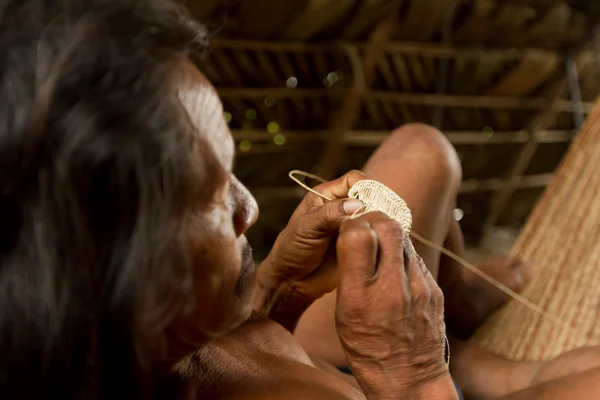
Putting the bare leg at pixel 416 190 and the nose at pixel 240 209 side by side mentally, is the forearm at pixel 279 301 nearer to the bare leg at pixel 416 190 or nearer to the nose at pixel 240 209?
the bare leg at pixel 416 190

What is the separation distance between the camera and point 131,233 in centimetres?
55

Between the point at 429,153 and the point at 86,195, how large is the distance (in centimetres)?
82

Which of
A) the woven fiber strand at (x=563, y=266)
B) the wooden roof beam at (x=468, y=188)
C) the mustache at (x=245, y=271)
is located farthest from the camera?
the wooden roof beam at (x=468, y=188)

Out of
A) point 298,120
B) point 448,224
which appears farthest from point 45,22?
point 298,120

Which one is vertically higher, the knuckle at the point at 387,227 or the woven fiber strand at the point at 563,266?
the knuckle at the point at 387,227

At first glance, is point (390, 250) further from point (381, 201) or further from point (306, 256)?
point (306, 256)

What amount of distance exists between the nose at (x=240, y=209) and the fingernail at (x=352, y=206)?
0.59 feet

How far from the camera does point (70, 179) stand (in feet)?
1.66

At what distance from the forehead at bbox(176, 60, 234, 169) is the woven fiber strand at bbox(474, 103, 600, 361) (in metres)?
0.96

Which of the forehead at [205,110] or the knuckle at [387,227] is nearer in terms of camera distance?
the forehead at [205,110]

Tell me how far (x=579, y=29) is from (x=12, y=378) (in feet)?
11.1

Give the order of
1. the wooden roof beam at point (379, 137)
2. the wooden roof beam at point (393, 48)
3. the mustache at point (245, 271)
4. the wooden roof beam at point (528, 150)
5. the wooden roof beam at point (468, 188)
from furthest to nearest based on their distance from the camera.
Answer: the wooden roof beam at point (528, 150) → the wooden roof beam at point (468, 188) → the wooden roof beam at point (379, 137) → the wooden roof beam at point (393, 48) → the mustache at point (245, 271)

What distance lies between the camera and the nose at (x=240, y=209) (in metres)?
0.70

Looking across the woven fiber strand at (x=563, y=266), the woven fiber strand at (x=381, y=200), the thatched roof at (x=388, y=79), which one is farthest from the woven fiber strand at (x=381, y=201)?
the thatched roof at (x=388, y=79)
